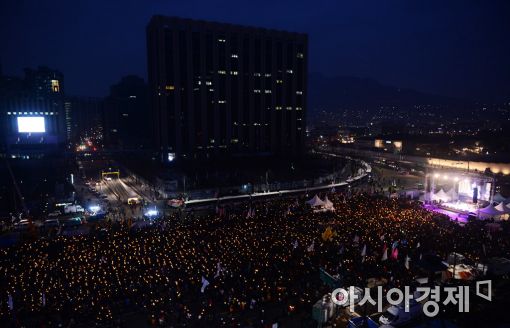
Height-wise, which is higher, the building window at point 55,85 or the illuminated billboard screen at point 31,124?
the building window at point 55,85

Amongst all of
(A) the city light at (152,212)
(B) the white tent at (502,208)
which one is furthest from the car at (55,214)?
(B) the white tent at (502,208)

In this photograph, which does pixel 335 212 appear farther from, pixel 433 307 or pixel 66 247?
pixel 66 247

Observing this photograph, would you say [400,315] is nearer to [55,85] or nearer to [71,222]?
[71,222]

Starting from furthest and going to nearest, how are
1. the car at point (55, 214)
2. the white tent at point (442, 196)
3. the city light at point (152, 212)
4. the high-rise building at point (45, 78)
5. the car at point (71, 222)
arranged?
the high-rise building at point (45, 78) < the white tent at point (442, 196) < the car at point (55, 214) < the city light at point (152, 212) < the car at point (71, 222)

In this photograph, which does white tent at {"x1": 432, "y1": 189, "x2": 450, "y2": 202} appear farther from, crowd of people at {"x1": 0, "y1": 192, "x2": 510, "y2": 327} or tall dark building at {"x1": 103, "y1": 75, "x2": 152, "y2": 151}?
tall dark building at {"x1": 103, "y1": 75, "x2": 152, "y2": 151}

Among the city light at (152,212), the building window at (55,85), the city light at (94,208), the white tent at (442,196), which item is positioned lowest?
the city light at (94,208)

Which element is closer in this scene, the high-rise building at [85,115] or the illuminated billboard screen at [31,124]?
the illuminated billboard screen at [31,124]

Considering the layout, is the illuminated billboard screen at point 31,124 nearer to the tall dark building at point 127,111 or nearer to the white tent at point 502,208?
the white tent at point 502,208
